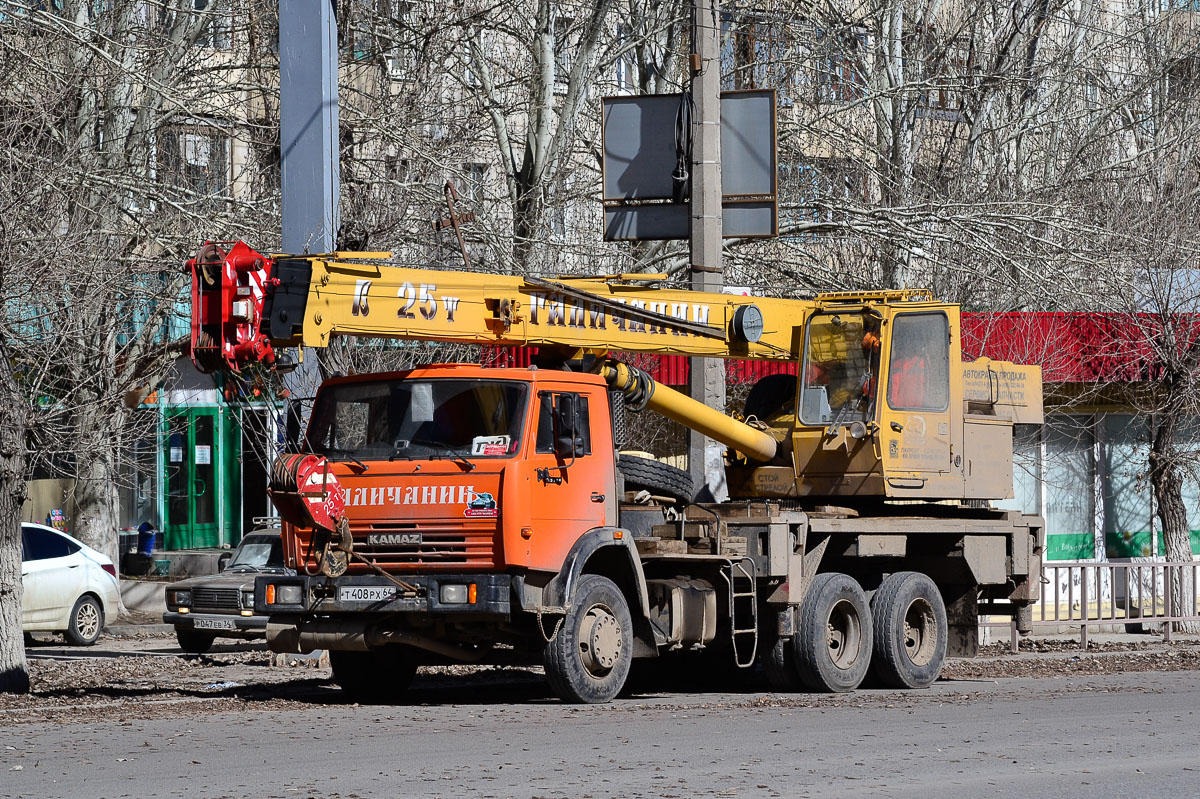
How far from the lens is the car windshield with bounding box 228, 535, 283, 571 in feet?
65.2

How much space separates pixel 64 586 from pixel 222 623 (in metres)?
3.00

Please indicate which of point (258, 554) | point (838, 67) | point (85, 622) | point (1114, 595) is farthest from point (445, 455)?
point (838, 67)

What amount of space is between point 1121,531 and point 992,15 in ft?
32.0

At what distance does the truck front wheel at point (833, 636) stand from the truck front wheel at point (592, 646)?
2057 millimetres

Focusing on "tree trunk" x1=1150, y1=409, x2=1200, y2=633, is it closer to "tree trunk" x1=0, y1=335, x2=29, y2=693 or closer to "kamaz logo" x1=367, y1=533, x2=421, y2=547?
"kamaz logo" x1=367, y1=533, x2=421, y2=547

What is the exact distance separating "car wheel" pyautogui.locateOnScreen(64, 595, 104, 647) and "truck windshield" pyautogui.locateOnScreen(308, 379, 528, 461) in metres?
8.75

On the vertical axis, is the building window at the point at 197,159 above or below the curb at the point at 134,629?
above

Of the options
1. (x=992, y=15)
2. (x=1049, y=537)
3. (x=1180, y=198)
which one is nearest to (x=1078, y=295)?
(x=1180, y=198)

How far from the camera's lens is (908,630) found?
15867 mm

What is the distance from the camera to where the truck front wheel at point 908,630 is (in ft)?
50.0

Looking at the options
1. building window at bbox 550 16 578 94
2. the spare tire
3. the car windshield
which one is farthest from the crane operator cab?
building window at bbox 550 16 578 94

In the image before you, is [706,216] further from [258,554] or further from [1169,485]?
[1169,485]

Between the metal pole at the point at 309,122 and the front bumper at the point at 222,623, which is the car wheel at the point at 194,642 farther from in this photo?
the metal pole at the point at 309,122

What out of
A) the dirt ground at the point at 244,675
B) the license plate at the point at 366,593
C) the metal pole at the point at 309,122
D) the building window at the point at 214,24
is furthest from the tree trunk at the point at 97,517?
the license plate at the point at 366,593
